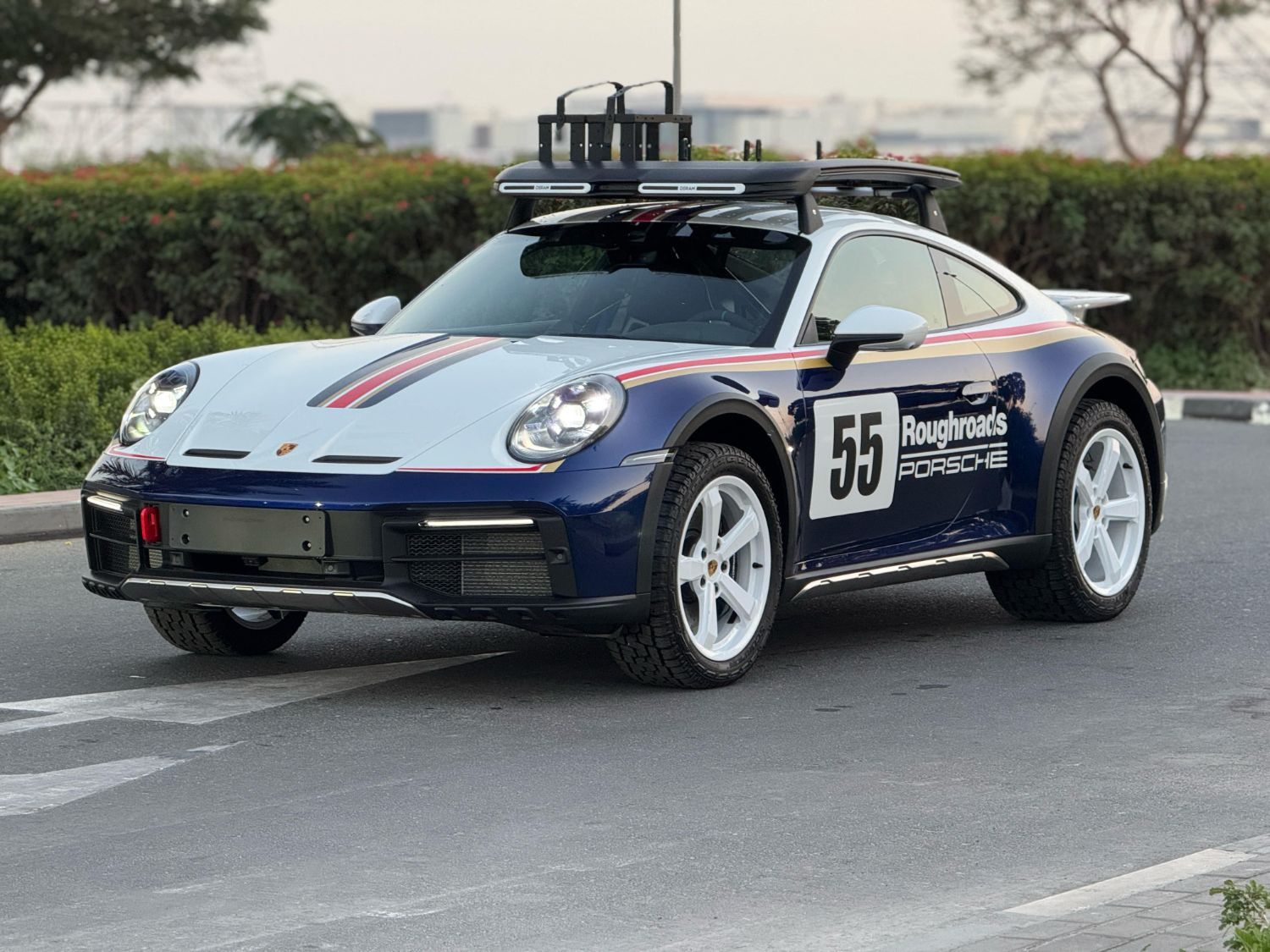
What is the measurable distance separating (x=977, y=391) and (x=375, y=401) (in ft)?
7.64

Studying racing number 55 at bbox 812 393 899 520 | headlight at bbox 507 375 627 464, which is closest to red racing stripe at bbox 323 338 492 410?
headlight at bbox 507 375 627 464

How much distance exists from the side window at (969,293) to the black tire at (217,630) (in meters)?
2.61

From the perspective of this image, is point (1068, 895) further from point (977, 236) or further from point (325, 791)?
point (977, 236)

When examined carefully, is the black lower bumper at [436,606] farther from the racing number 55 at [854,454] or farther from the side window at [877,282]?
the side window at [877,282]

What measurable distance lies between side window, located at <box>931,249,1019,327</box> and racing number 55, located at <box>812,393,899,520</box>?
2.61ft

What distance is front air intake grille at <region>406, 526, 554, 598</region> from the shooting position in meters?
6.72

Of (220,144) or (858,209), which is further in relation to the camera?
(220,144)

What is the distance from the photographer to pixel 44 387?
12.9m

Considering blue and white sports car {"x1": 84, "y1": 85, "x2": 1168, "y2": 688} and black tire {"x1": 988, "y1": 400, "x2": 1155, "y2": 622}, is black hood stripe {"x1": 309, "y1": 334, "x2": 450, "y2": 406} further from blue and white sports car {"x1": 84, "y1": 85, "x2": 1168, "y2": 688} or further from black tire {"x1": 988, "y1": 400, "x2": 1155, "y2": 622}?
black tire {"x1": 988, "y1": 400, "x2": 1155, "y2": 622}

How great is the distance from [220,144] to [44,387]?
80.2ft

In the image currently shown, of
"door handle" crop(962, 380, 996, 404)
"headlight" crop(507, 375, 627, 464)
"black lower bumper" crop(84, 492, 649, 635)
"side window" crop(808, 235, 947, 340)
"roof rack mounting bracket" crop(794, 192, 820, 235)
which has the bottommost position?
"black lower bumper" crop(84, 492, 649, 635)

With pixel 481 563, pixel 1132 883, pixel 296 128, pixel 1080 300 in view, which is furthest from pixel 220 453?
pixel 296 128

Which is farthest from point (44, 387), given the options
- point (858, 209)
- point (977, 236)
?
point (977, 236)

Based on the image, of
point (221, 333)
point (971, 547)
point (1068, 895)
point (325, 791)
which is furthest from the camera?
point (221, 333)
